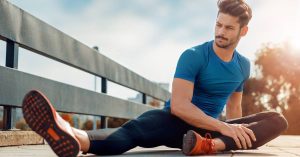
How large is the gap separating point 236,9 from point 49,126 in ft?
4.93

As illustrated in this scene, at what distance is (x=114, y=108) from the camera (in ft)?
21.6

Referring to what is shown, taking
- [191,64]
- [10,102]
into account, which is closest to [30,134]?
[10,102]

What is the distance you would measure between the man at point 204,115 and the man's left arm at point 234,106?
305 mm

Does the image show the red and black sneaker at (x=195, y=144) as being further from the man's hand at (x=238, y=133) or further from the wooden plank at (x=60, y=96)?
the wooden plank at (x=60, y=96)

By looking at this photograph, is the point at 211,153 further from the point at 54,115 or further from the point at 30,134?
the point at 30,134

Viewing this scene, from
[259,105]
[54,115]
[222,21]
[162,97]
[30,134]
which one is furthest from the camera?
[259,105]

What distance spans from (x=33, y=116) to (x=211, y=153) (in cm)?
118

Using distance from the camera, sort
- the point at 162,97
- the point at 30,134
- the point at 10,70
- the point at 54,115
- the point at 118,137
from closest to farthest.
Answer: the point at 54,115 < the point at 118,137 < the point at 10,70 < the point at 30,134 < the point at 162,97

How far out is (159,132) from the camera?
9.68ft

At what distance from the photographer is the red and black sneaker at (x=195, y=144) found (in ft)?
8.77

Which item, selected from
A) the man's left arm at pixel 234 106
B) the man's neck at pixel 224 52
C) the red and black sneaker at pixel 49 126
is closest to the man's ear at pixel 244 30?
the man's neck at pixel 224 52

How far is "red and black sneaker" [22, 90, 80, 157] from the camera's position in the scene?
217 centimetres

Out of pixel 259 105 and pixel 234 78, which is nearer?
pixel 234 78

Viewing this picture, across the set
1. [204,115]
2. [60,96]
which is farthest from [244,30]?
[60,96]
